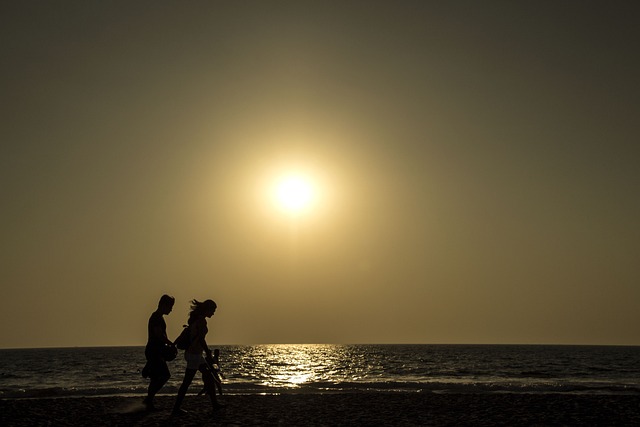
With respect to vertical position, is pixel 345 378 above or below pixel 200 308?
above

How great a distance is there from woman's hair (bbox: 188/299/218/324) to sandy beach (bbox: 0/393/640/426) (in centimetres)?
232

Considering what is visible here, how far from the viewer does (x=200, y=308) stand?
1521cm

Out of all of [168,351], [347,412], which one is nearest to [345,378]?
[347,412]

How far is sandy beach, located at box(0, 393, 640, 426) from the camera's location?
47.8 feet

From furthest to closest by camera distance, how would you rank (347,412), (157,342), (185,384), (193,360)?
1. (347,412)
2. (157,342)
3. (193,360)
4. (185,384)

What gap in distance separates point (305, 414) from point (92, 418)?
515 cm

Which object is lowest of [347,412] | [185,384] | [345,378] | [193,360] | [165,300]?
[347,412]

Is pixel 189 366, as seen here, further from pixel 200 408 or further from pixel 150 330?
pixel 200 408

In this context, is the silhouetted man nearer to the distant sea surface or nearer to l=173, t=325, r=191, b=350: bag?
l=173, t=325, r=191, b=350: bag

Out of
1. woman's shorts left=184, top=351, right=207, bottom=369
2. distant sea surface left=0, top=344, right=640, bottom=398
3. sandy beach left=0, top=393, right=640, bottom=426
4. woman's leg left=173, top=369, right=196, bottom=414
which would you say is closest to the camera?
sandy beach left=0, top=393, right=640, bottom=426

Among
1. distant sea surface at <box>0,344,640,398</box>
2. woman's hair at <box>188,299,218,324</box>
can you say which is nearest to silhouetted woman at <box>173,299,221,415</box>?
woman's hair at <box>188,299,218,324</box>

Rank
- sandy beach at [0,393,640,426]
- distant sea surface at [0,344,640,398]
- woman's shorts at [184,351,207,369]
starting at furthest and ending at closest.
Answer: distant sea surface at [0,344,640,398] < woman's shorts at [184,351,207,369] < sandy beach at [0,393,640,426]

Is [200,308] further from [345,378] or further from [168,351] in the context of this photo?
[345,378]

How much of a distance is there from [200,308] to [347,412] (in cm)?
483
